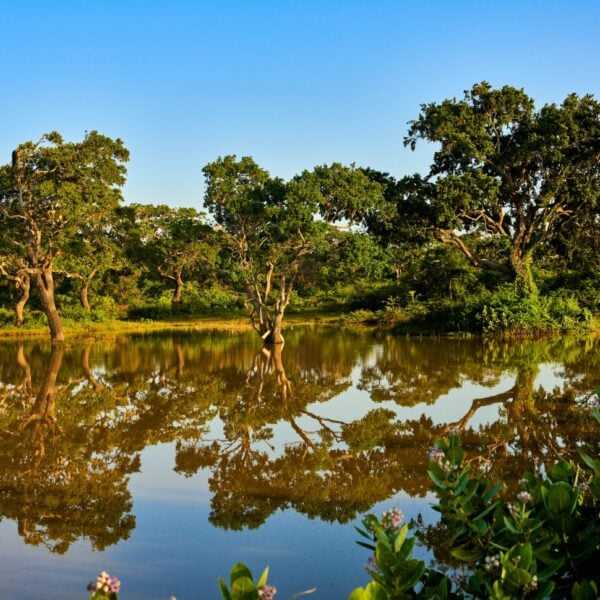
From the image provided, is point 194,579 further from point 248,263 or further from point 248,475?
point 248,263

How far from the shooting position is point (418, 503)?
21.5 ft

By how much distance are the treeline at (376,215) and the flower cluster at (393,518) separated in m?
21.3

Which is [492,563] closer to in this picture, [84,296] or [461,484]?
[461,484]

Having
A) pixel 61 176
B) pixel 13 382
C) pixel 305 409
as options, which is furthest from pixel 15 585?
pixel 61 176

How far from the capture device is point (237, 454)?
884 cm

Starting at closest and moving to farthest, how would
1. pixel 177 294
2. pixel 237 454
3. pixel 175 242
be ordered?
pixel 237 454 < pixel 175 242 < pixel 177 294

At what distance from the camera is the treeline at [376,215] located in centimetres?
2497

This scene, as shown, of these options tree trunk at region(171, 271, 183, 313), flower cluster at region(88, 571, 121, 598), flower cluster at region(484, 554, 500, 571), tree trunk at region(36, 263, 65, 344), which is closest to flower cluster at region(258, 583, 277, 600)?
flower cluster at region(88, 571, 121, 598)

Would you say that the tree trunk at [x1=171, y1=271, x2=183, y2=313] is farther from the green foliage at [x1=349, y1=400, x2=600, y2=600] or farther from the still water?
the green foliage at [x1=349, y1=400, x2=600, y2=600]

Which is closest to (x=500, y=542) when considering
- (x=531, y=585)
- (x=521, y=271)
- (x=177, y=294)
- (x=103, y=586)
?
(x=531, y=585)

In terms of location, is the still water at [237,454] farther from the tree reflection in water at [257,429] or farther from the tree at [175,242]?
the tree at [175,242]

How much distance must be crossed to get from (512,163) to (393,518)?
90.4 ft

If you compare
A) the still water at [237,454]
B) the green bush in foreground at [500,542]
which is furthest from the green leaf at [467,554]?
the still water at [237,454]

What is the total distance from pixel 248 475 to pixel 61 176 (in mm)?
21882
